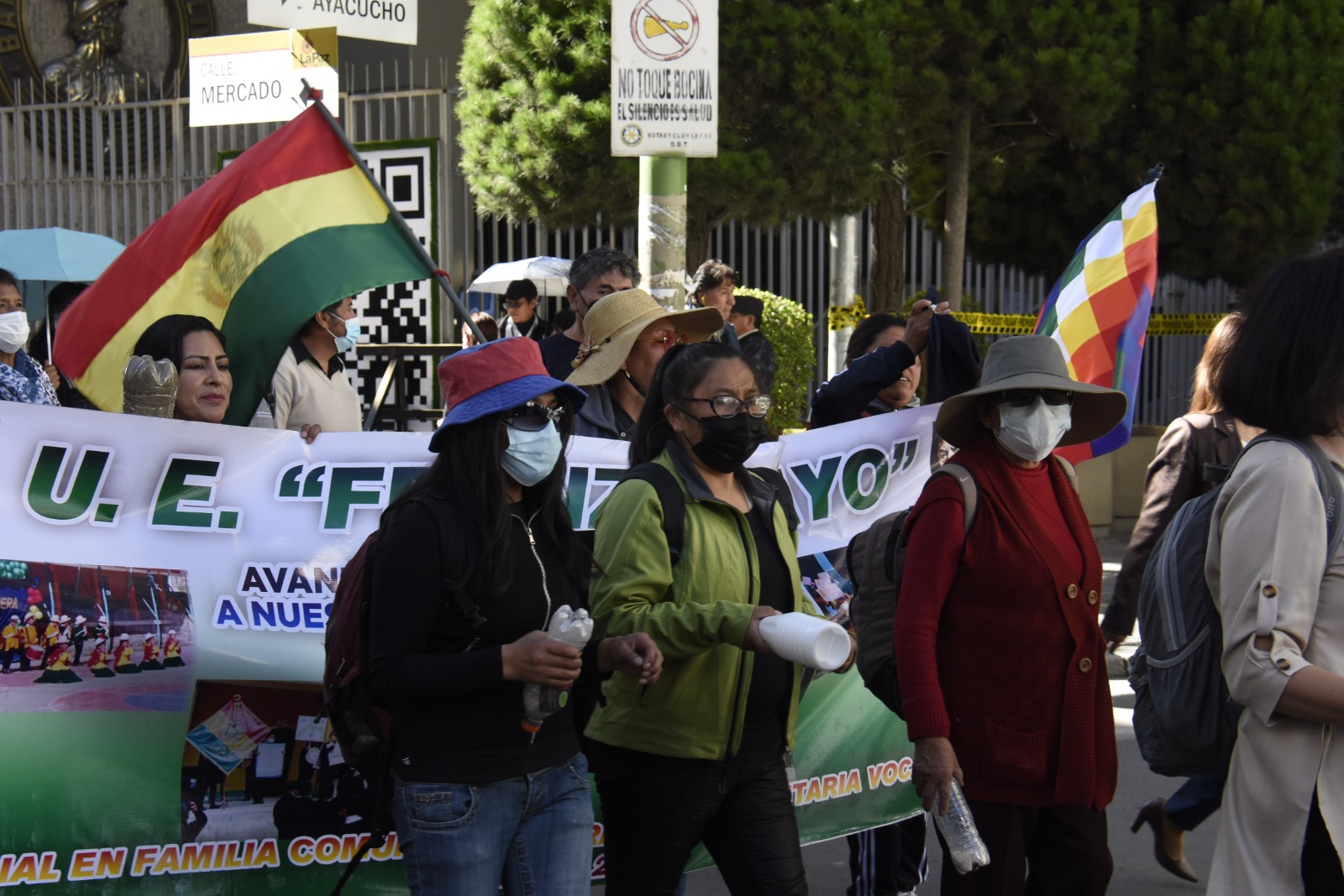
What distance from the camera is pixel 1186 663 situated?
2883mm

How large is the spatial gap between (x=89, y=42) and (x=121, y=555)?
14522 millimetres

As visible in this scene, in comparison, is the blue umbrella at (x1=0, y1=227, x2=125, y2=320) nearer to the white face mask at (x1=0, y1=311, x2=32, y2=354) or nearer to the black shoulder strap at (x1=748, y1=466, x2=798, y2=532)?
the white face mask at (x1=0, y1=311, x2=32, y2=354)

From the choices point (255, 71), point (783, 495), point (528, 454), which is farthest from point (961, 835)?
point (255, 71)

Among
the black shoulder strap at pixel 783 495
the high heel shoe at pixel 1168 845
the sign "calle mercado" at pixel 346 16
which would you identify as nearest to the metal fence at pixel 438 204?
the sign "calle mercado" at pixel 346 16

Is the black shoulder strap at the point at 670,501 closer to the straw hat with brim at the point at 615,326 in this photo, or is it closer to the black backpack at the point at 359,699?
the black backpack at the point at 359,699

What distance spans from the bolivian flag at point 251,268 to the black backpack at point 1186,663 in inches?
107

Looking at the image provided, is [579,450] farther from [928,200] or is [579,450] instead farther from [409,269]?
[928,200]

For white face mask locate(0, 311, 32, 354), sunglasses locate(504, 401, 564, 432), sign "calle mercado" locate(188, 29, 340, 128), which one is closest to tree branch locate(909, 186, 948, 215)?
sign "calle mercado" locate(188, 29, 340, 128)

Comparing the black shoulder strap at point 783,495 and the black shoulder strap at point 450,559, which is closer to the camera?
the black shoulder strap at point 450,559

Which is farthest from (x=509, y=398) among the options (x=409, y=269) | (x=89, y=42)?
(x=89, y=42)

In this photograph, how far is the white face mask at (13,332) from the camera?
19.2ft

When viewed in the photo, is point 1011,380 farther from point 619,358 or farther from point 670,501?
point 619,358

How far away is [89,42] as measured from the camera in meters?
16.9

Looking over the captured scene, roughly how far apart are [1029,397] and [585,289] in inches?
77.7
